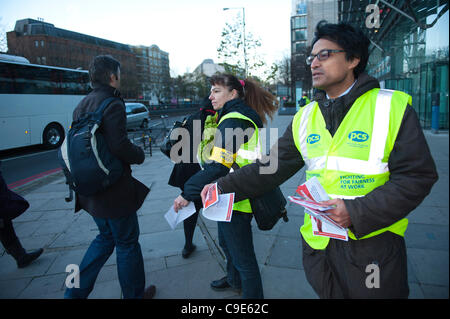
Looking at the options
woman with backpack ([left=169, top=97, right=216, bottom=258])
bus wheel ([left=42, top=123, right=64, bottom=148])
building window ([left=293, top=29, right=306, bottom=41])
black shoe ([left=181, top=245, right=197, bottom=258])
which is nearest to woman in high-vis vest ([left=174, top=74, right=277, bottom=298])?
woman with backpack ([left=169, top=97, right=216, bottom=258])

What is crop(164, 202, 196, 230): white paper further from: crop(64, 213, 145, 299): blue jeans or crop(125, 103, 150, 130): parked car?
crop(125, 103, 150, 130): parked car

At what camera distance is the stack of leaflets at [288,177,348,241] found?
51.0 inches

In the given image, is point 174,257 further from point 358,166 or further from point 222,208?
point 358,166

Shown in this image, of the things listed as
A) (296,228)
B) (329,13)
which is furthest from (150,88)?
(296,228)

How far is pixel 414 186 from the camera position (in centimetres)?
121

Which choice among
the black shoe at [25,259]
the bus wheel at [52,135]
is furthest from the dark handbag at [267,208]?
the bus wheel at [52,135]

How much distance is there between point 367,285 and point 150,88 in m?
77.1

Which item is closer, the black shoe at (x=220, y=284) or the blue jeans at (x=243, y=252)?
the blue jeans at (x=243, y=252)

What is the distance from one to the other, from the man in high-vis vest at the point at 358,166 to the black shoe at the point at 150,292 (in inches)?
64.1

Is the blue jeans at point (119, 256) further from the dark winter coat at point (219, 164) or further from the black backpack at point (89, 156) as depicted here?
the dark winter coat at point (219, 164)

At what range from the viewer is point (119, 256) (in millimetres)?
2408

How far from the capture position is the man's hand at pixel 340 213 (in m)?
1.27

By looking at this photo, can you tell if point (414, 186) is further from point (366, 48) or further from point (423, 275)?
point (423, 275)

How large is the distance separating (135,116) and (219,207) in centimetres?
2022
